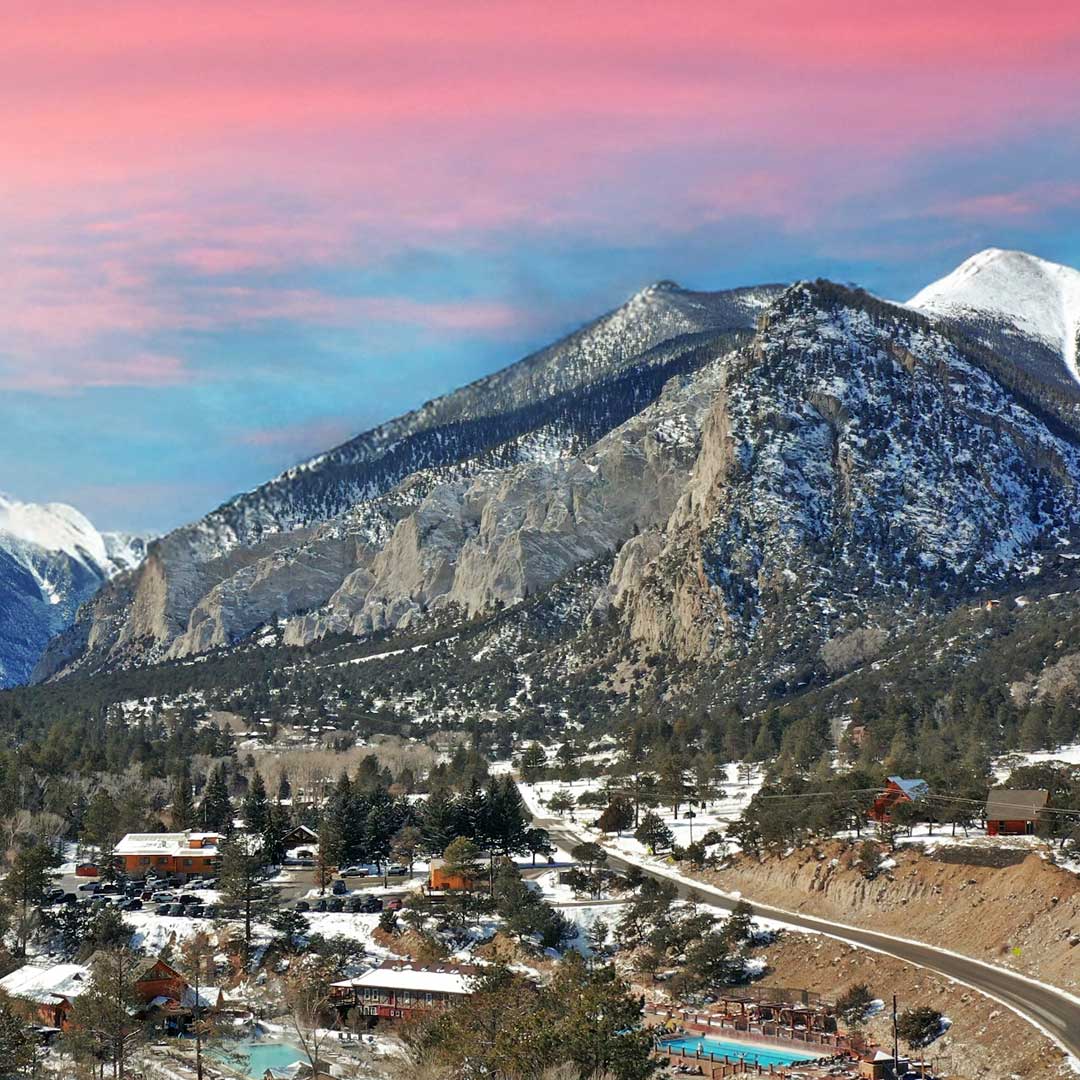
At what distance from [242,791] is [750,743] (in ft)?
185

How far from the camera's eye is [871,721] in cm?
17275

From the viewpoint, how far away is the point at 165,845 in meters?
128

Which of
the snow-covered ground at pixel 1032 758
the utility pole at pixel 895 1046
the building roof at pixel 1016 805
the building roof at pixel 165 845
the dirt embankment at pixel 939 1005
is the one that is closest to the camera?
the dirt embankment at pixel 939 1005

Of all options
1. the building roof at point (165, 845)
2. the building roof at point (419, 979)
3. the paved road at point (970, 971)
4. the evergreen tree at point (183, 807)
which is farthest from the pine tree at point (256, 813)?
the paved road at point (970, 971)

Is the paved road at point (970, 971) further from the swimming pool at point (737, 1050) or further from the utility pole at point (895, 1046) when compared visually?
the swimming pool at point (737, 1050)

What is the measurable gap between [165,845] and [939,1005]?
224 ft

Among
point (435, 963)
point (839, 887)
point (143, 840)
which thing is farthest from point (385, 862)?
point (839, 887)

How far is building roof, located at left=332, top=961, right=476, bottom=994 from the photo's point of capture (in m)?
89.2

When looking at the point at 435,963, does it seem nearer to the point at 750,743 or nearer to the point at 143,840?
the point at 143,840

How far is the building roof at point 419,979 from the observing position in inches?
3514

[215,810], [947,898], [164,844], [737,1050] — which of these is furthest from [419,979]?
[215,810]

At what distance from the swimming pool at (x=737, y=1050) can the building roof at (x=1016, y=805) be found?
3501 cm

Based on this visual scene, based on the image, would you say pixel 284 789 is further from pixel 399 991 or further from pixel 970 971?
pixel 970 971

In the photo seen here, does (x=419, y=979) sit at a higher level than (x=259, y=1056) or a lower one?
higher
